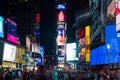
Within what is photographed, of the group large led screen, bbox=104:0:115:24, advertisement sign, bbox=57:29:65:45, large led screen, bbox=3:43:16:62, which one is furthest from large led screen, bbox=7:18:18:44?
advertisement sign, bbox=57:29:65:45

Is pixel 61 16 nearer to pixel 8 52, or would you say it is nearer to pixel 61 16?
pixel 61 16

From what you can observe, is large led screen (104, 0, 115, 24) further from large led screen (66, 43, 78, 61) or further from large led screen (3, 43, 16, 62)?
large led screen (66, 43, 78, 61)

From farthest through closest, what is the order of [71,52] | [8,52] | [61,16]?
[61,16], [71,52], [8,52]

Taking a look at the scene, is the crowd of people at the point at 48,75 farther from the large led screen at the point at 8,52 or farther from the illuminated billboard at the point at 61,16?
the illuminated billboard at the point at 61,16

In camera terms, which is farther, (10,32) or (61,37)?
(61,37)

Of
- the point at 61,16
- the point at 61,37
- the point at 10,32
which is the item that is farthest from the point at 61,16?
the point at 10,32

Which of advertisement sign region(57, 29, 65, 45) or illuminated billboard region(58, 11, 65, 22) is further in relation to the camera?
advertisement sign region(57, 29, 65, 45)

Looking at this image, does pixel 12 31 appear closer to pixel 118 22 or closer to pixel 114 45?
pixel 114 45

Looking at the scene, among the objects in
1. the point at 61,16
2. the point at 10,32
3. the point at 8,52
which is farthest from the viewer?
the point at 61,16

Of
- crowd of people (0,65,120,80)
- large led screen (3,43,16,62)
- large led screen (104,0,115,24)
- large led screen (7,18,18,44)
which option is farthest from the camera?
large led screen (7,18,18,44)

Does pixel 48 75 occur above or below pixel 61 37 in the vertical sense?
below

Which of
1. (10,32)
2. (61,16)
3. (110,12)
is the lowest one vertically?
(10,32)

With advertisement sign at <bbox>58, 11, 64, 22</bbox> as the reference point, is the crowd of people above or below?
below

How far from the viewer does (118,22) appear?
19.7 meters
